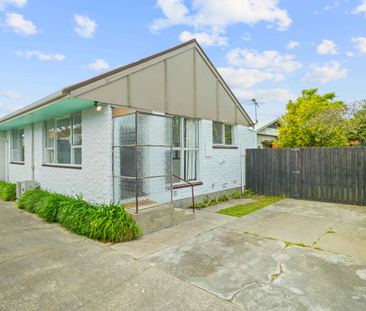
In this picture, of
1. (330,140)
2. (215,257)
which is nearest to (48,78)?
(215,257)

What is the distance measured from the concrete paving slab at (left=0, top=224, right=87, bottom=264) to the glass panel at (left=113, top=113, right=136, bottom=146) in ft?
7.69

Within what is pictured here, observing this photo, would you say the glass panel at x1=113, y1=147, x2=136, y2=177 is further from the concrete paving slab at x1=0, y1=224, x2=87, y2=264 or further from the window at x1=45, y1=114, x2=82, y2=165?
the window at x1=45, y1=114, x2=82, y2=165

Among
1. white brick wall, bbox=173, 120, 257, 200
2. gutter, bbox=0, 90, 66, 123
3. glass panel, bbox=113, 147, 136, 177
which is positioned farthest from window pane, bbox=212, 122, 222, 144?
gutter, bbox=0, 90, 66, 123

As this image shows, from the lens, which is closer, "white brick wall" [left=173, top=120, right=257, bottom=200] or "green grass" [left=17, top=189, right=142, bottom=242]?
"green grass" [left=17, top=189, right=142, bottom=242]

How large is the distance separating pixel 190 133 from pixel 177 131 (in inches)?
25.1

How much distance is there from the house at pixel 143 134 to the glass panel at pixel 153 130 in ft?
0.08

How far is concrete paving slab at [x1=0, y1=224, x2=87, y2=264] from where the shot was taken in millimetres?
4457

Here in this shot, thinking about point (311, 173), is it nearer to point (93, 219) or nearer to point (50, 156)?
point (93, 219)

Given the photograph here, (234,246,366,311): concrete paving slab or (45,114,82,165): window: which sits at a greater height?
(45,114,82,165): window

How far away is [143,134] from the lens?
568cm

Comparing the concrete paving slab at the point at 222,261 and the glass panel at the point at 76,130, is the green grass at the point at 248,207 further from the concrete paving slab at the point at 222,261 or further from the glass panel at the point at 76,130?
the glass panel at the point at 76,130

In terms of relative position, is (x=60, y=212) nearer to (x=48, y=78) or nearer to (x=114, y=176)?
(x=114, y=176)

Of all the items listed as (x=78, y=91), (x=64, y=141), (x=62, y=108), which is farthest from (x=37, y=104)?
(x=78, y=91)

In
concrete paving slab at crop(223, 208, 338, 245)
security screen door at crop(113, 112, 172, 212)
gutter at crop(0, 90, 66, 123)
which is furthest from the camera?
security screen door at crop(113, 112, 172, 212)
